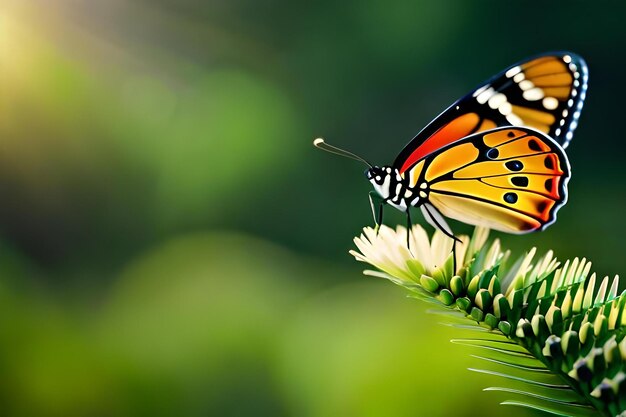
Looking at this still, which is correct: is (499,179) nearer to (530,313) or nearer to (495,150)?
(495,150)

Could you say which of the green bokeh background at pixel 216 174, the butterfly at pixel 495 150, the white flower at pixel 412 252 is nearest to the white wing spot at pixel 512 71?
the butterfly at pixel 495 150

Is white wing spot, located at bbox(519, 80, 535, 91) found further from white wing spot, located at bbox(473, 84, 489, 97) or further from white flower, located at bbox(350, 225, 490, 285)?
white flower, located at bbox(350, 225, 490, 285)

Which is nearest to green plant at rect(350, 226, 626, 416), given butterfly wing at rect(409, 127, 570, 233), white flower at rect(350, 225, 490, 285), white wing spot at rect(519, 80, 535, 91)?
white flower at rect(350, 225, 490, 285)

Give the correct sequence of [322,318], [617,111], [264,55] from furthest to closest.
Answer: [264,55]
[617,111]
[322,318]

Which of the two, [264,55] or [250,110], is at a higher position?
[264,55]

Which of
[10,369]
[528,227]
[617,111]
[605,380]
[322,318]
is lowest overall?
[10,369]

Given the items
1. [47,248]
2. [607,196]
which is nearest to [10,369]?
[47,248]

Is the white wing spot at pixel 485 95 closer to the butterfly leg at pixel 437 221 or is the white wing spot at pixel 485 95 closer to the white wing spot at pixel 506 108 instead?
the white wing spot at pixel 506 108

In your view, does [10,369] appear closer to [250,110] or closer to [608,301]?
[250,110]
